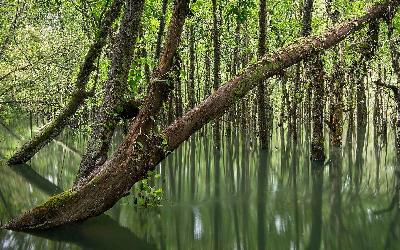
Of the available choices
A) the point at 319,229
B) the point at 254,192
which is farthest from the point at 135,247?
the point at 254,192

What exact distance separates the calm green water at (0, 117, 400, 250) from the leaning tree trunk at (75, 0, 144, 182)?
169cm

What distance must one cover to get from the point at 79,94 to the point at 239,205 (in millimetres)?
7127

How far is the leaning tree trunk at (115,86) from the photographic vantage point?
11.5m

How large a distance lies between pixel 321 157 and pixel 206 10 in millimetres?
11495

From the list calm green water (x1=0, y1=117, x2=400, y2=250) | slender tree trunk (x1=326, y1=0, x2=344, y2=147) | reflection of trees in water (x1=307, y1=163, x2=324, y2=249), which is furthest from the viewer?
slender tree trunk (x1=326, y1=0, x2=344, y2=147)

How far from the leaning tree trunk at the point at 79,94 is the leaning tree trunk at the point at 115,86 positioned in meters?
2.31

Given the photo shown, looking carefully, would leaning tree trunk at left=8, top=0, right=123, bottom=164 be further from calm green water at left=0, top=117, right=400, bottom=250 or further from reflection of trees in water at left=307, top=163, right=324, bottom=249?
reflection of trees in water at left=307, top=163, right=324, bottom=249

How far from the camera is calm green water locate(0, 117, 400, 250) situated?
34.9ft

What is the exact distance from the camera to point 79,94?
17047 millimetres

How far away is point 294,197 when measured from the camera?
15188 mm

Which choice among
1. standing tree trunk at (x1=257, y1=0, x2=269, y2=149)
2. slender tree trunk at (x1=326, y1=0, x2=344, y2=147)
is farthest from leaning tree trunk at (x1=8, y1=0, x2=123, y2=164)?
slender tree trunk at (x1=326, y1=0, x2=344, y2=147)

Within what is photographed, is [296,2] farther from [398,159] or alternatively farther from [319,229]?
[319,229]

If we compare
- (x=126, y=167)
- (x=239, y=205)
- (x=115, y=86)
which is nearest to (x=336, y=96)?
(x=239, y=205)

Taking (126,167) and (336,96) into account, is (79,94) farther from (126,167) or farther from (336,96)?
(336,96)
